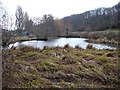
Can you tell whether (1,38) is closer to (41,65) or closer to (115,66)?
(41,65)

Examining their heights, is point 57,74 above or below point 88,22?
below

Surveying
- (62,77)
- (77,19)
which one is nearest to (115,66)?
(62,77)

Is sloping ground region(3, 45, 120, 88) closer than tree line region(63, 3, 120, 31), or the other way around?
sloping ground region(3, 45, 120, 88)

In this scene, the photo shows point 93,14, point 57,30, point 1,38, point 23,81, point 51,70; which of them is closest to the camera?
point 1,38

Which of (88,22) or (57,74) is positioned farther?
(88,22)

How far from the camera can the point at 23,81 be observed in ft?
Result: 13.1

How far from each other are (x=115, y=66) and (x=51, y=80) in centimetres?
160

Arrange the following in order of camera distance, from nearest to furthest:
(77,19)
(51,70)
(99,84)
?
(99,84) < (51,70) < (77,19)

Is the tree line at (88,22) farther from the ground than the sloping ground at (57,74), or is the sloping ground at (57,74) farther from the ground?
the tree line at (88,22)

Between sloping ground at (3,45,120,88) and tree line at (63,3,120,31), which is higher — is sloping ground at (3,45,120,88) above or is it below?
below

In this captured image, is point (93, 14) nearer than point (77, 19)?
No

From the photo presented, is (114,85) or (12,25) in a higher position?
(12,25)

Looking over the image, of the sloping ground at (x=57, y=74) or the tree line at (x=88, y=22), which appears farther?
the tree line at (x=88, y=22)

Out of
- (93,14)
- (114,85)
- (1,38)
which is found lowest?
(114,85)
